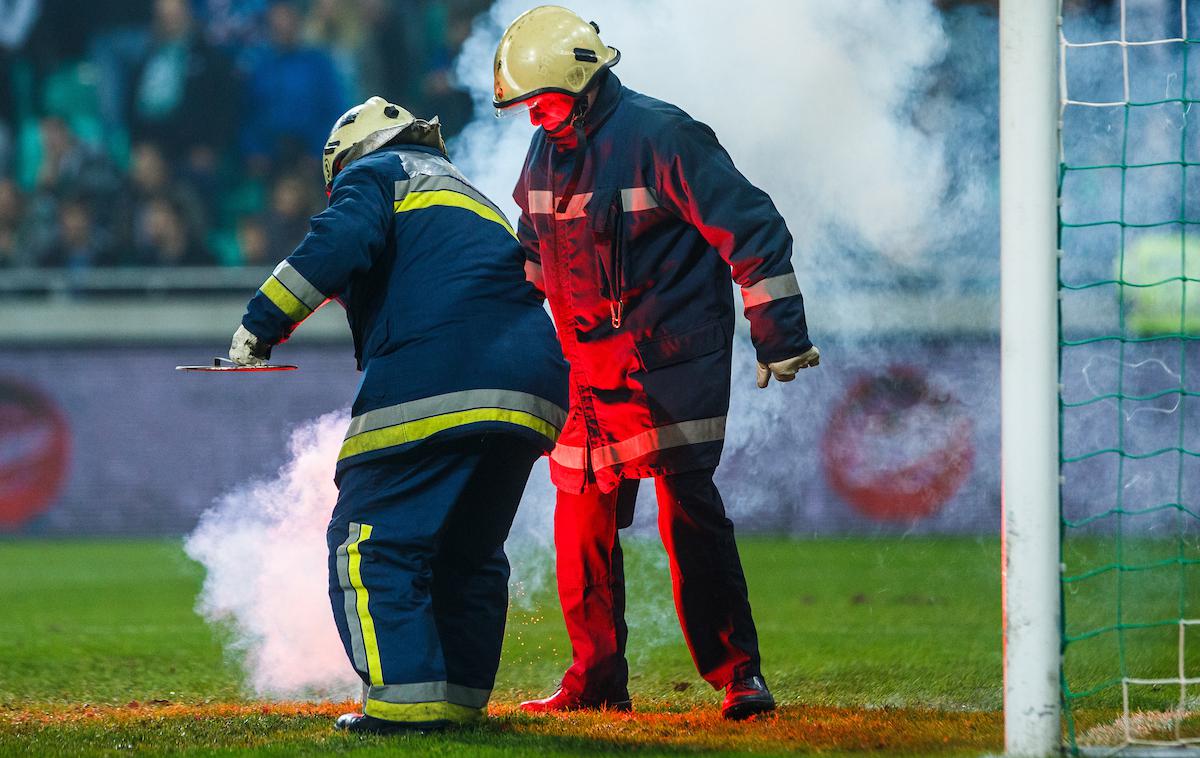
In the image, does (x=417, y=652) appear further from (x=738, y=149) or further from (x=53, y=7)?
(x=53, y=7)

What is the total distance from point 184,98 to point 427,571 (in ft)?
34.0

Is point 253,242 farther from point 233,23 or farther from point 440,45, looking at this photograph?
point 440,45

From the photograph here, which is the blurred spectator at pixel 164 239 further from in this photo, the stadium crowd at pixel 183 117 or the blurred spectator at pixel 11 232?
the blurred spectator at pixel 11 232

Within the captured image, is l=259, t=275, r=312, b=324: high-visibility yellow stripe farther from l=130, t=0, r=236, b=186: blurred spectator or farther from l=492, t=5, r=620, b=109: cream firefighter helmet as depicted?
l=130, t=0, r=236, b=186: blurred spectator

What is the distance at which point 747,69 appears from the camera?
5652 millimetres

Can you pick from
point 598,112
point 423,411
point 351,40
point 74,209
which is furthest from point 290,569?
point 74,209

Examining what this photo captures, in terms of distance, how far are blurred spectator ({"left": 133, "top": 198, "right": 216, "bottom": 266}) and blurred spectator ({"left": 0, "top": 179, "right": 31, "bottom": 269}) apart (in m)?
1.00

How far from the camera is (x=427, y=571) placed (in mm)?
3355

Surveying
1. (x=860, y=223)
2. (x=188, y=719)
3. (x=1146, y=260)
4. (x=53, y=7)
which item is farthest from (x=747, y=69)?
(x=53, y=7)

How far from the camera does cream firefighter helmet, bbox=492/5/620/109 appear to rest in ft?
12.2

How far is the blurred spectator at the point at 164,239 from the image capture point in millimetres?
12477

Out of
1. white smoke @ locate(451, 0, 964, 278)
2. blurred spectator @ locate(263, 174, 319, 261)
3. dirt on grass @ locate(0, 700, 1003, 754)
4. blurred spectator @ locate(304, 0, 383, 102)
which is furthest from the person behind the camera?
blurred spectator @ locate(263, 174, 319, 261)

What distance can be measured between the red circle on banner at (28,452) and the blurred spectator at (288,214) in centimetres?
225

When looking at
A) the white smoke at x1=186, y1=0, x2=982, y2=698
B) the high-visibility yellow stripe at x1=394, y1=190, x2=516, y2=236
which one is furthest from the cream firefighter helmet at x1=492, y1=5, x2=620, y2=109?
the white smoke at x1=186, y1=0, x2=982, y2=698
